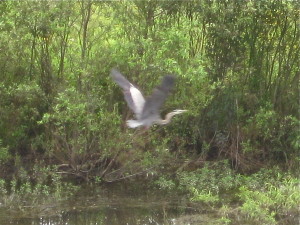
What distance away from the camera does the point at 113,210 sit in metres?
9.22

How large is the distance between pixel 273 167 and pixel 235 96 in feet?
4.43

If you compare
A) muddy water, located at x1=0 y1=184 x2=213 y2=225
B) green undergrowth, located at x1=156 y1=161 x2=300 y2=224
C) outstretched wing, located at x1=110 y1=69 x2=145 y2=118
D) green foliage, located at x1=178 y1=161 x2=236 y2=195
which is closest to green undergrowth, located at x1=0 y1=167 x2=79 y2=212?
muddy water, located at x1=0 y1=184 x2=213 y2=225

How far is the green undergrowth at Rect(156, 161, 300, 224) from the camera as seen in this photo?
8414 mm

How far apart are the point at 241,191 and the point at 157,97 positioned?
315 centimetres

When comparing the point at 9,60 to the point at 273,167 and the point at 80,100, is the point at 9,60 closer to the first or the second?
the point at 80,100

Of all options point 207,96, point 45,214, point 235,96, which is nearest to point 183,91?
point 207,96

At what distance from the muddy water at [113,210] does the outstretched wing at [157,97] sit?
2.25 meters

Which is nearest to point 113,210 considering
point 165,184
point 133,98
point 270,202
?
point 165,184

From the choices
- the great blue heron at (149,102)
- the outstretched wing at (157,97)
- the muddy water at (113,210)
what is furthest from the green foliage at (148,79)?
the outstretched wing at (157,97)

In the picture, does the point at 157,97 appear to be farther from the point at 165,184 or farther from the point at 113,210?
the point at 165,184

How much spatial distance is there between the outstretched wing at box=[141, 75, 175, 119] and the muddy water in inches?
88.4

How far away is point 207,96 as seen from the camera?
10.2m

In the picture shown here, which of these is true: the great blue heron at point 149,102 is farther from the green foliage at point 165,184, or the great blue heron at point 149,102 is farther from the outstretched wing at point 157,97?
the green foliage at point 165,184

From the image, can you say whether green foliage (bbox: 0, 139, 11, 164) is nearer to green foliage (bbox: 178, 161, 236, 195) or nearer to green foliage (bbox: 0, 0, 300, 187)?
green foliage (bbox: 0, 0, 300, 187)
